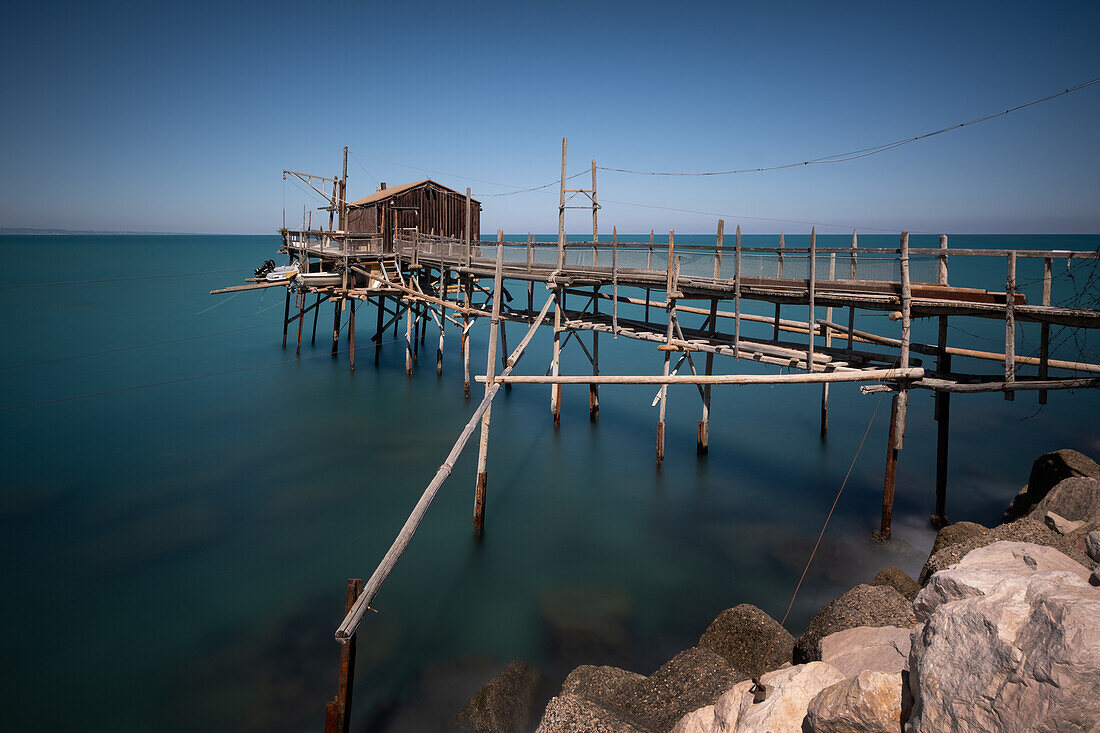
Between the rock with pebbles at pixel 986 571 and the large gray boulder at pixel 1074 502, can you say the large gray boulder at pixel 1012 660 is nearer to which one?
the rock with pebbles at pixel 986 571

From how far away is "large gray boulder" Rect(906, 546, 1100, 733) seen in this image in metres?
3.74

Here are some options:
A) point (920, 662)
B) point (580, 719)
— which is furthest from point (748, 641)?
point (920, 662)

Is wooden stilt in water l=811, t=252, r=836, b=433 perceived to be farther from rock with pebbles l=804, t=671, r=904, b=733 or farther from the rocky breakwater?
rock with pebbles l=804, t=671, r=904, b=733

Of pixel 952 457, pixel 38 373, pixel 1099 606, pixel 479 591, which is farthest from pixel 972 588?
pixel 38 373

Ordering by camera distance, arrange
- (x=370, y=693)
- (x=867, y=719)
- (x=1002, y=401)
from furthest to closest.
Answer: (x=1002, y=401), (x=370, y=693), (x=867, y=719)

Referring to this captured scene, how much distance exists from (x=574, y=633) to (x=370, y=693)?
3.38m

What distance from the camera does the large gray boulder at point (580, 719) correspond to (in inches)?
243

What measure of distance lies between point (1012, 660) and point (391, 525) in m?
12.6

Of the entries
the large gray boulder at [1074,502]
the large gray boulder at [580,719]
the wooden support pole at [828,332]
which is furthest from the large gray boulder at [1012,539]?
the wooden support pole at [828,332]

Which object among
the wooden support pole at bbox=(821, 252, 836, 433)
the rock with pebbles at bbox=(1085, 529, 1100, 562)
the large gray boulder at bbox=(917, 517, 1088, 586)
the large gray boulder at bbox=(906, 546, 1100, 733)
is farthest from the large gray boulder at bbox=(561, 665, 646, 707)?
the wooden support pole at bbox=(821, 252, 836, 433)

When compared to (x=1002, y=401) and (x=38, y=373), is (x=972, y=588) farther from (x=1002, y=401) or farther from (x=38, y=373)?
(x=38, y=373)

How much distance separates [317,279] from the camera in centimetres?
2497

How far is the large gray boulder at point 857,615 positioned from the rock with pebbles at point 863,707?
2.87m

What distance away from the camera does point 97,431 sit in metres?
20.7
